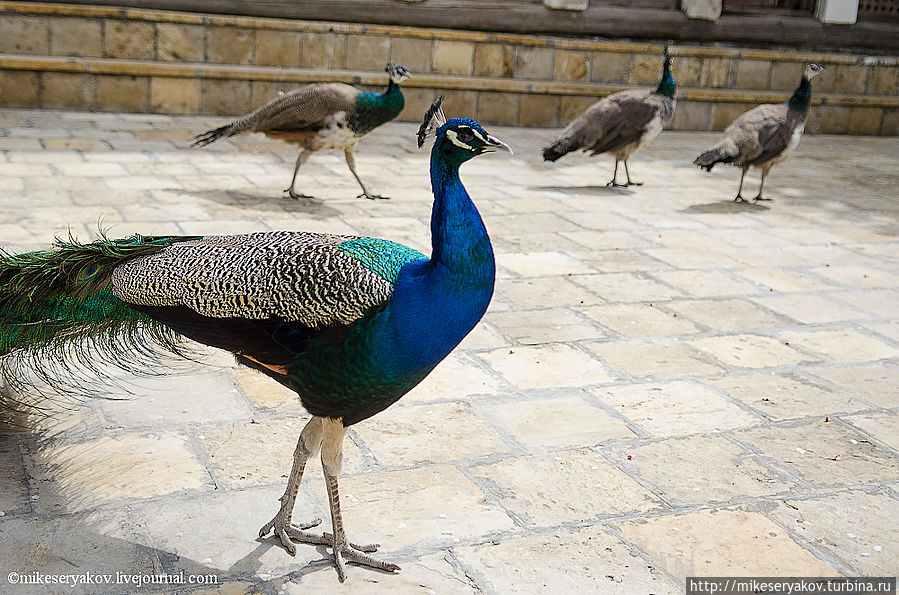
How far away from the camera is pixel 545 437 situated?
3.46 m

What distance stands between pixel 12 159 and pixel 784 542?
640 cm

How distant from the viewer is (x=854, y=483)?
10.6 feet

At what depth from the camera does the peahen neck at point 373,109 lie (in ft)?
21.9

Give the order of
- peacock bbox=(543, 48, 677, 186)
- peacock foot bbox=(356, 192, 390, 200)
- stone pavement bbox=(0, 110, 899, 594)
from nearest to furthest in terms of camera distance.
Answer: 1. stone pavement bbox=(0, 110, 899, 594)
2. peacock foot bbox=(356, 192, 390, 200)
3. peacock bbox=(543, 48, 677, 186)

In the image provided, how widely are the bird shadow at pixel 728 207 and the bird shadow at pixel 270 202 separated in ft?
9.26

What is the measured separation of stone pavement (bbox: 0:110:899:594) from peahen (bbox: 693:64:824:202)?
1181mm

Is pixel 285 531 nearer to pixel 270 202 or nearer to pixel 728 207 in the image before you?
pixel 270 202

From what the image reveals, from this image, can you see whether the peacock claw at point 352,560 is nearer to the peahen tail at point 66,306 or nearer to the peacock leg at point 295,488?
the peacock leg at point 295,488

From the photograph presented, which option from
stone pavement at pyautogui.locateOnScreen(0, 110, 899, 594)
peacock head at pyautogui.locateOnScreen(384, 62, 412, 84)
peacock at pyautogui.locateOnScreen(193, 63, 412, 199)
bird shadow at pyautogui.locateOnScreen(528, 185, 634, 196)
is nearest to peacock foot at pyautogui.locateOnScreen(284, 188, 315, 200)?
stone pavement at pyautogui.locateOnScreen(0, 110, 899, 594)

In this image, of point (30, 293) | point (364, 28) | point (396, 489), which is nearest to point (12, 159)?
point (364, 28)

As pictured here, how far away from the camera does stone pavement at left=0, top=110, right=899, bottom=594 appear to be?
2.68 m

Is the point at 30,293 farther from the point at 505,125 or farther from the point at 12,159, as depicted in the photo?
the point at 505,125

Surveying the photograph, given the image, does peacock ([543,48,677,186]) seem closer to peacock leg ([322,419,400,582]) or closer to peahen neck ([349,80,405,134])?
peahen neck ([349,80,405,134])

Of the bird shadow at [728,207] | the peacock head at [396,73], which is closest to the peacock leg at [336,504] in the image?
the peacock head at [396,73]
